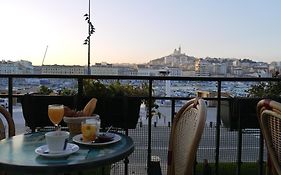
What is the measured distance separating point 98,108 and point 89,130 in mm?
1120

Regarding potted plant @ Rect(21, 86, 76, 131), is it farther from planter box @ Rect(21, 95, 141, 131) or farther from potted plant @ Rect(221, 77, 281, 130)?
potted plant @ Rect(221, 77, 281, 130)

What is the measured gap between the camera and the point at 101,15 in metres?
11.3

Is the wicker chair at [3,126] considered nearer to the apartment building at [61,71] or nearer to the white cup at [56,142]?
the white cup at [56,142]

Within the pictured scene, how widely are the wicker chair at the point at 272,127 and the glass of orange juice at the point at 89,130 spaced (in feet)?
2.55

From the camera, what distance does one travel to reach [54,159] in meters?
1.49

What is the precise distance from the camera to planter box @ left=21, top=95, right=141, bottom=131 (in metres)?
2.79

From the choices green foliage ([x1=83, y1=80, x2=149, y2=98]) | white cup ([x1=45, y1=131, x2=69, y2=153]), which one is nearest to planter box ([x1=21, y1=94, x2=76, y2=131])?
green foliage ([x1=83, y1=80, x2=149, y2=98])

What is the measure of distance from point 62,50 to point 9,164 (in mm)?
9598

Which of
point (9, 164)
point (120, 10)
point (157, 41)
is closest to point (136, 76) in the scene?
point (9, 164)

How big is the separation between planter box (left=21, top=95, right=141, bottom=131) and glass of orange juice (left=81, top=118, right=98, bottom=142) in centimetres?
106

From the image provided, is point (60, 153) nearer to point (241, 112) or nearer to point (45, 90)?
point (45, 90)

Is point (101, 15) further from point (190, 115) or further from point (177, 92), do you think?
point (190, 115)

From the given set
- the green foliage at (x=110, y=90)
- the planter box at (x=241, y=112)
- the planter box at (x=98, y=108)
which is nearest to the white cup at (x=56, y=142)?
the planter box at (x=98, y=108)

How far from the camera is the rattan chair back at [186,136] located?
1.67 m
